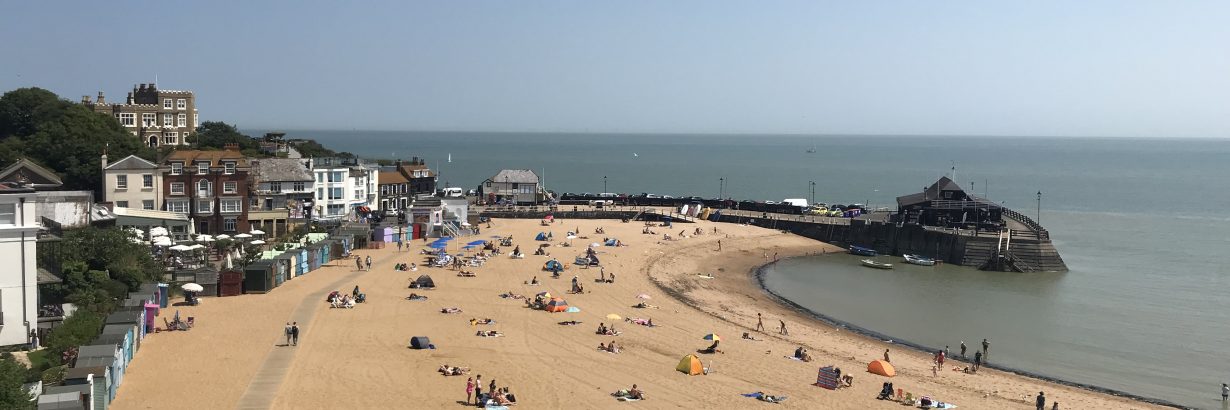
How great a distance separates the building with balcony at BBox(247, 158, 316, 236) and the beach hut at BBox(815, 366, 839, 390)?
35.9m

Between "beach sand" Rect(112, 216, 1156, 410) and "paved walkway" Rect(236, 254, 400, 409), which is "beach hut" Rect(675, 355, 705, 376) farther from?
"paved walkway" Rect(236, 254, 400, 409)

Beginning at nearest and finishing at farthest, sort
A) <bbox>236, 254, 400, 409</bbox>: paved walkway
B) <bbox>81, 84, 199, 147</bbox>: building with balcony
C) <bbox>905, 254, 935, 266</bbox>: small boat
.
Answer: <bbox>236, 254, 400, 409</bbox>: paved walkway < <bbox>905, 254, 935, 266</bbox>: small boat < <bbox>81, 84, 199, 147</bbox>: building with balcony

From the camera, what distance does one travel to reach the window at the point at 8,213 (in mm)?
26188

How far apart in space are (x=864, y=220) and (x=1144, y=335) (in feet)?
91.0

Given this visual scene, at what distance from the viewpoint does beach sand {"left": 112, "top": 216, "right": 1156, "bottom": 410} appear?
79.5 feet

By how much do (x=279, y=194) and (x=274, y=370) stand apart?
32127 millimetres

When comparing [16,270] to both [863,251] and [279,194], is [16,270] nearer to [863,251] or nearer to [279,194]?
[279,194]

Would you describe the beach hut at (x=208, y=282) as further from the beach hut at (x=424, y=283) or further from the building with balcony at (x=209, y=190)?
the building with balcony at (x=209, y=190)

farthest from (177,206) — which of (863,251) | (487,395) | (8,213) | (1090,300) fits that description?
(1090,300)

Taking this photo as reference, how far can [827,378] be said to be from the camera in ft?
89.4

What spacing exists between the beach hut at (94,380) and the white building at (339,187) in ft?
127

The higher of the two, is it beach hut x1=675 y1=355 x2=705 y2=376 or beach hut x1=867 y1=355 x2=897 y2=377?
beach hut x1=675 y1=355 x2=705 y2=376

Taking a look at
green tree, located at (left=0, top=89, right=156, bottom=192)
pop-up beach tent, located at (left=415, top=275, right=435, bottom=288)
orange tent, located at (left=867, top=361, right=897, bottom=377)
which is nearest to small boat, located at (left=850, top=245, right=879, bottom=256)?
pop-up beach tent, located at (left=415, top=275, right=435, bottom=288)

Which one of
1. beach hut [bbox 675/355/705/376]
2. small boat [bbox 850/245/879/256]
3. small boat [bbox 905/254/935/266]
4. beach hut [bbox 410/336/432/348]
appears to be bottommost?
beach hut [bbox 675/355/705/376]
